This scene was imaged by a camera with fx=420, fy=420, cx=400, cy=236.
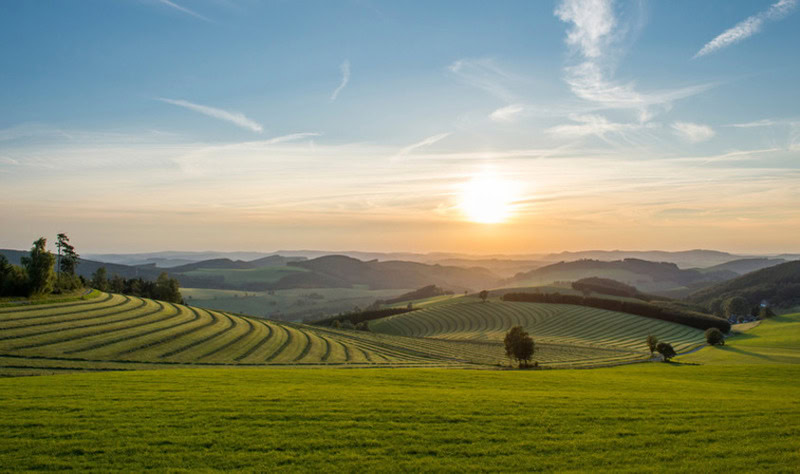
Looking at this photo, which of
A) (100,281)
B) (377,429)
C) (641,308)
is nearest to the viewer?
(377,429)

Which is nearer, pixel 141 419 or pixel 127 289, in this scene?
pixel 141 419

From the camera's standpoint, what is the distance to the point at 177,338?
151 ft

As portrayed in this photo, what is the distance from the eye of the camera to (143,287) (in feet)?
334

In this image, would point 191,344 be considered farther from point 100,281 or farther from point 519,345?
point 100,281

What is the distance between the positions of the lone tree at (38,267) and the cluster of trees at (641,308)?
13170 centimetres

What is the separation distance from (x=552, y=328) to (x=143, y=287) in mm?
103899

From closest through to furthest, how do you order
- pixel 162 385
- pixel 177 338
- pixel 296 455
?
pixel 296 455 → pixel 162 385 → pixel 177 338

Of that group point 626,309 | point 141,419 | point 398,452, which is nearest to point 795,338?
point 626,309

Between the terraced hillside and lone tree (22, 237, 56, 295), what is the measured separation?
67123 millimetres

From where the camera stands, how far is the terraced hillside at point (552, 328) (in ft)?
265

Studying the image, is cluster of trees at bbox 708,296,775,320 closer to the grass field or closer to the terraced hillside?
the terraced hillside

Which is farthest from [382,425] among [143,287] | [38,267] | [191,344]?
[143,287]

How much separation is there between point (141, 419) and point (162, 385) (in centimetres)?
697

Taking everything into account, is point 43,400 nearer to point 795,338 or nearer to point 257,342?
point 257,342
